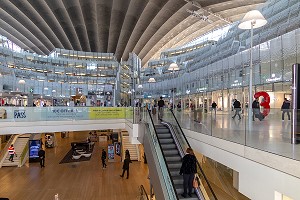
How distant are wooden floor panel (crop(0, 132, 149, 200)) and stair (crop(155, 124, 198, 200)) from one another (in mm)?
5166

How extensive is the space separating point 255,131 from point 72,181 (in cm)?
1357

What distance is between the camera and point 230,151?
23.5 ft

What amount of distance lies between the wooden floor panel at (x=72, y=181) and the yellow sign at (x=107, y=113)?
395 cm

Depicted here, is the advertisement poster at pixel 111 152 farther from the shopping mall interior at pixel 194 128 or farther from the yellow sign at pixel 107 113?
the yellow sign at pixel 107 113

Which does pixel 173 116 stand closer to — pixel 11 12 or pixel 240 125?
pixel 240 125

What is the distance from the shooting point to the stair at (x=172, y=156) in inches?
329

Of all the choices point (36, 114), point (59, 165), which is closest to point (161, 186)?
point (36, 114)

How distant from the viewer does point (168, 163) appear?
9141mm

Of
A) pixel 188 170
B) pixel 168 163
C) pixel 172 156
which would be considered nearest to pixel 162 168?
pixel 188 170

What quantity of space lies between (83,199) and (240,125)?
9.79 m

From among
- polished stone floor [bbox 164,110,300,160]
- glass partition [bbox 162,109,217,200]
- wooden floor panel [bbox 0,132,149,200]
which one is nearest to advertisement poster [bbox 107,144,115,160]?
wooden floor panel [bbox 0,132,149,200]

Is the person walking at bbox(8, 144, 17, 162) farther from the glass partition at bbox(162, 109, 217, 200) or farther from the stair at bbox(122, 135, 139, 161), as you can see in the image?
the glass partition at bbox(162, 109, 217, 200)

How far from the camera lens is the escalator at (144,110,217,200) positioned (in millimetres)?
7367

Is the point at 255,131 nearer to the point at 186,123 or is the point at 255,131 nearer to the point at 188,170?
the point at 188,170
